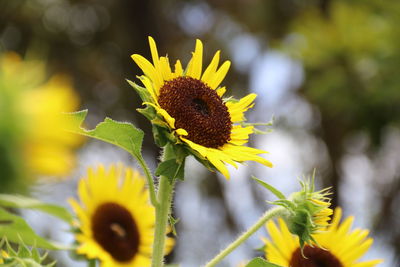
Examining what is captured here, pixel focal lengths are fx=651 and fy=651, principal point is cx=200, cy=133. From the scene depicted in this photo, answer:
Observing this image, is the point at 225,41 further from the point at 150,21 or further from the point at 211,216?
the point at 211,216

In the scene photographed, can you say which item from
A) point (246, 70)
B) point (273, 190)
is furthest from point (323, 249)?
point (246, 70)

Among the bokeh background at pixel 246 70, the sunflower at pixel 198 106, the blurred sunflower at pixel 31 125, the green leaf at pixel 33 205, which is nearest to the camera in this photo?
the blurred sunflower at pixel 31 125

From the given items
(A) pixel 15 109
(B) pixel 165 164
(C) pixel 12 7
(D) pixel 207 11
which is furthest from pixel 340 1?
(A) pixel 15 109

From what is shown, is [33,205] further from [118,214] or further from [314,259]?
[118,214]

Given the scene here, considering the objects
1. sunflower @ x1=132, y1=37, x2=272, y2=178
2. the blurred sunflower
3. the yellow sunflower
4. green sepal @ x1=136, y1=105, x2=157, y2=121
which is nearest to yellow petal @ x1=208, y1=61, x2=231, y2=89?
sunflower @ x1=132, y1=37, x2=272, y2=178

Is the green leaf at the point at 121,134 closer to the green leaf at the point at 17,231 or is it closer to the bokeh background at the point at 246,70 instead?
the green leaf at the point at 17,231

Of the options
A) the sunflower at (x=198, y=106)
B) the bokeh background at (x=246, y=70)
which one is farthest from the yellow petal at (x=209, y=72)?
the bokeh background at (x=246, y=70)
